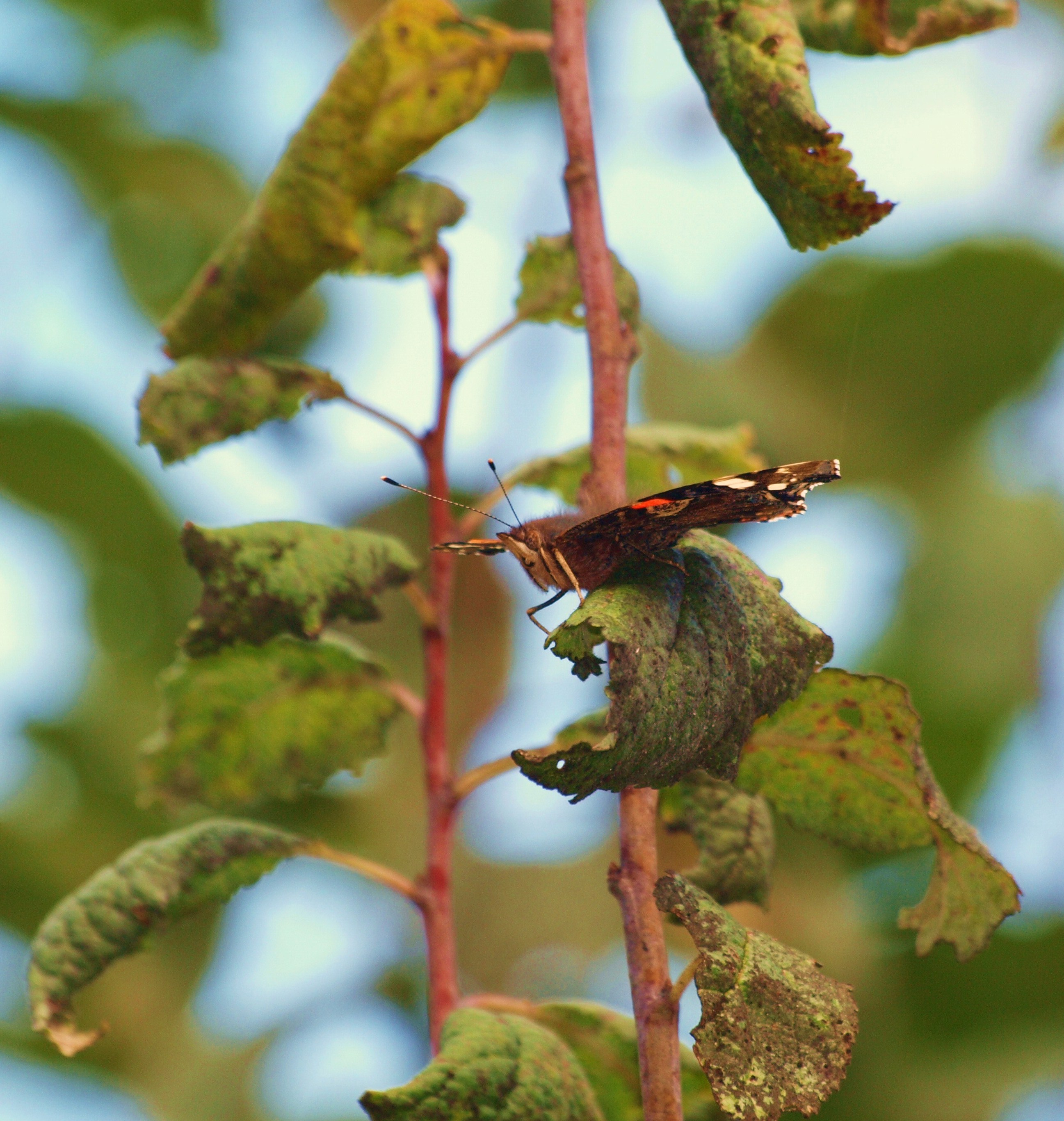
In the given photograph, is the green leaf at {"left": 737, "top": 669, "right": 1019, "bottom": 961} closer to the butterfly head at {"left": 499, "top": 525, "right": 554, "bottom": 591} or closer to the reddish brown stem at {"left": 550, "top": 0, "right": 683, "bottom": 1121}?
the reddish brown stem at {"left": 550, "top": 0, "right": 683, "bottom": 1121}

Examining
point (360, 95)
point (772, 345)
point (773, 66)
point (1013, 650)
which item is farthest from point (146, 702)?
point (773, 66)

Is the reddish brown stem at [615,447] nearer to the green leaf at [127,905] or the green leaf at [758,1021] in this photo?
the green leaf at [758,1021]

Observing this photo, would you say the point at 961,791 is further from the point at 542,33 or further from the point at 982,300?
the point at 542,33

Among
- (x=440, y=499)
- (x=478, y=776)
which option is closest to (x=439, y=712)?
(x=478, y=776)

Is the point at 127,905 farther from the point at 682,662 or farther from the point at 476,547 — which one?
the point at 682,662

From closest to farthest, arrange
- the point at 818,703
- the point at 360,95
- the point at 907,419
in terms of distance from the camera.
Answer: the point at 818,703
the point at 360,95
the point at 907,419
